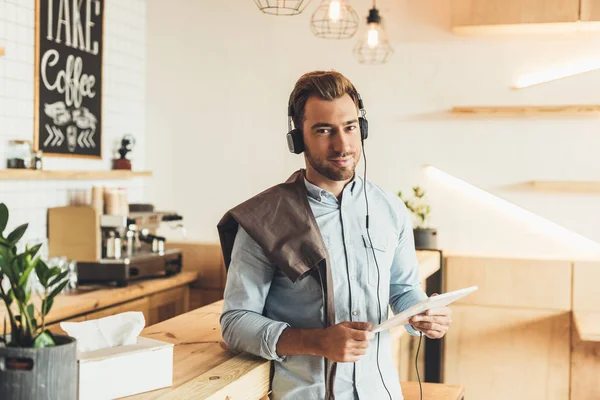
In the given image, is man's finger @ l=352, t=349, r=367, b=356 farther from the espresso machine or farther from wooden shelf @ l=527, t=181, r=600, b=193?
wooden shelf @ l=527, t=181, r=600, b=193

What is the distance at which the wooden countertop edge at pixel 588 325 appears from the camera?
3.68 meters

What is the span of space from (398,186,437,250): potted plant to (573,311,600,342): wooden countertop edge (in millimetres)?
842

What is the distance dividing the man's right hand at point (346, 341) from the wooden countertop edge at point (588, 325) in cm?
221

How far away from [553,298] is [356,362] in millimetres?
2694

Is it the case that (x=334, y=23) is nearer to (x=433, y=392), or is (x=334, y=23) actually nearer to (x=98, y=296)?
(x=98, y=296)

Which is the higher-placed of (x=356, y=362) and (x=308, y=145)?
(x=308, y=145)

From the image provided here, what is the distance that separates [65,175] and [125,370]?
268cm

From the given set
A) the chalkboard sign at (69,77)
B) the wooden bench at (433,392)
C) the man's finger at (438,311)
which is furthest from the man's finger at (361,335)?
the chalkboard sign at (69,77)

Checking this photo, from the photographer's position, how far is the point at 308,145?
202cm

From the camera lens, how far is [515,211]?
4.52m

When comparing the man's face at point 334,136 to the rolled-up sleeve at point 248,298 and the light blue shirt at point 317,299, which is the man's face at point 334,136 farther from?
the rolled-up sleeve at point 248,298

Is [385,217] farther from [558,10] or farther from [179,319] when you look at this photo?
[558,10]

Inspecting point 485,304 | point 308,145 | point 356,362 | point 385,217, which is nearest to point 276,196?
point 308,145

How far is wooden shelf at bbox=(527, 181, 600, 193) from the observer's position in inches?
170
